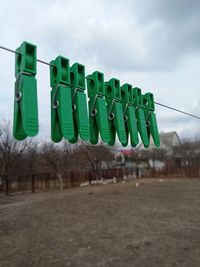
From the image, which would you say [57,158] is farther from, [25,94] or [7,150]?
[25,94]

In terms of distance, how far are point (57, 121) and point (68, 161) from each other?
84.8 feet

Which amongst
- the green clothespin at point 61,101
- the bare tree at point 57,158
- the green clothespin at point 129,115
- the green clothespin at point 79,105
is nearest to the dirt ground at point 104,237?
the green clothespin at point 129,115

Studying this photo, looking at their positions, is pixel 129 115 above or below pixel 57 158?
below

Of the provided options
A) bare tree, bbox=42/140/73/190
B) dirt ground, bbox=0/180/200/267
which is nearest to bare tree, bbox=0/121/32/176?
bare tree, bbox=42/140/73/190

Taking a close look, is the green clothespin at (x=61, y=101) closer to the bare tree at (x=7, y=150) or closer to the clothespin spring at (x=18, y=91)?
the clothespin spring at (x=18, y=91)

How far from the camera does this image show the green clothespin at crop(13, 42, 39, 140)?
201 cm

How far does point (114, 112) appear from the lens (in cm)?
285

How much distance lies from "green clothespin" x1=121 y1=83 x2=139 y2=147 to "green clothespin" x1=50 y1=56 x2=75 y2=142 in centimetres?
85

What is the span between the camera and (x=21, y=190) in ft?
75.5

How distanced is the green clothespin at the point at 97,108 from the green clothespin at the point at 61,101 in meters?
0.36

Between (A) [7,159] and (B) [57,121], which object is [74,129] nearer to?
(B) [57,121]

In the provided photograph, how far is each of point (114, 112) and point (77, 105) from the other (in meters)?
0.53

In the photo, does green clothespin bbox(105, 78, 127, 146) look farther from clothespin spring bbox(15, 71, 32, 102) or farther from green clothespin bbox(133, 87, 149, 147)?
clothespin spring bbox(15, 71, 32, 102)

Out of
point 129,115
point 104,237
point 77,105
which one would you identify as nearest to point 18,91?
point 77,105
